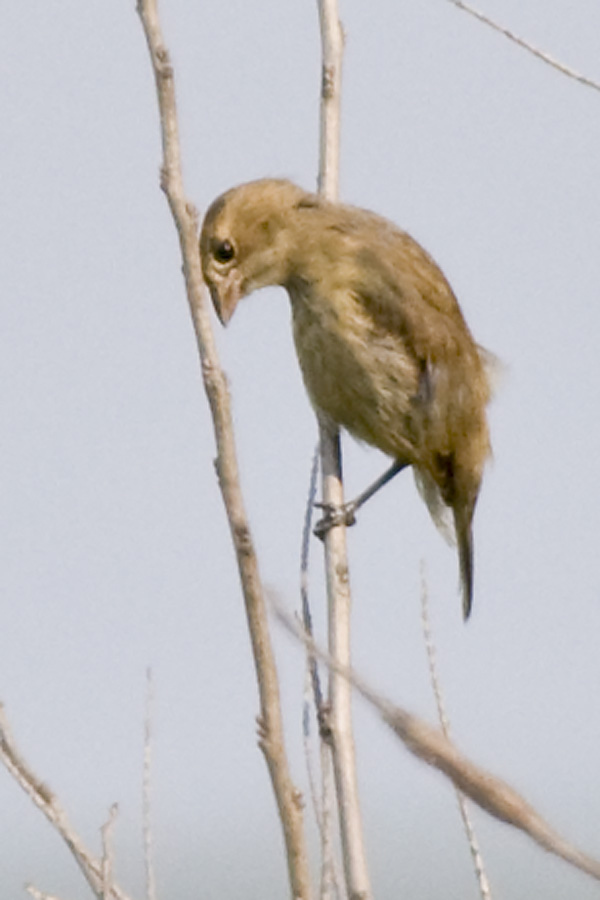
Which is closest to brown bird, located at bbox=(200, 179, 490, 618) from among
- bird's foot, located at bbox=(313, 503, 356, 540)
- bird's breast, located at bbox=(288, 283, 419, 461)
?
bird's breast, located at bbox=(288, 283, 419, 461)

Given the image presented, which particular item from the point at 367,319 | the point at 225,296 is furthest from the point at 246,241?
the point at 367,319

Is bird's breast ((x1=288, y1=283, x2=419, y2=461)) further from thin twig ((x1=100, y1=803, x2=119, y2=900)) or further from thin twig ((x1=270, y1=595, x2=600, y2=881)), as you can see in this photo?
thin twig ((x1=270, y1=595, x2=600, y2=881))

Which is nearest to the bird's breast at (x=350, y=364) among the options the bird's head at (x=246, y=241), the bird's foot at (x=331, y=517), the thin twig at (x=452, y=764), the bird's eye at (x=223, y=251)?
the bird's head at (x=246, y=241)

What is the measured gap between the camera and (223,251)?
4.16 meters

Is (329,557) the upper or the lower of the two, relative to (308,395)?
lower

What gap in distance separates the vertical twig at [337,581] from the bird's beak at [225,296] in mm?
351

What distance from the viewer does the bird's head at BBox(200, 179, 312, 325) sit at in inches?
161

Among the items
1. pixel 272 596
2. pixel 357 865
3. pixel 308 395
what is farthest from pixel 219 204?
pixel 272 596

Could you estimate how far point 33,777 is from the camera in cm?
232

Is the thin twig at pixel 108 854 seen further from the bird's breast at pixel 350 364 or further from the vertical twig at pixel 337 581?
the bird's breast at pixel 350 364

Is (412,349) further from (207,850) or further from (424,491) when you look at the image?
(207,850)

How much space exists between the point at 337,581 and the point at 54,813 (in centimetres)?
67

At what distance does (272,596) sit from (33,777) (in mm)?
1268

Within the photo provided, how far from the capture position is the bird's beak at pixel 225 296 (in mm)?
4020
